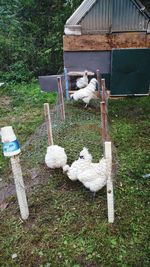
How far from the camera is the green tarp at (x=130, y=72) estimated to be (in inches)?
282

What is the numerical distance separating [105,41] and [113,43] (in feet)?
0.68

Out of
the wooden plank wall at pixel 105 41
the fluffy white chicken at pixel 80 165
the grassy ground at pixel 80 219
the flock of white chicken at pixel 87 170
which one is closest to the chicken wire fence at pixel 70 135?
the grassy ground at pixel 80 219

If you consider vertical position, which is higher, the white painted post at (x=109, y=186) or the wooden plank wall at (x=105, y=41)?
the wooden plank wall at (x=105, y=41)

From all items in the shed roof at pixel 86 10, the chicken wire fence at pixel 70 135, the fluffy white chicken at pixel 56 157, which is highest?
the shed roof at pixel 86 10

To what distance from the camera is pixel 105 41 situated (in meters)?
7.06

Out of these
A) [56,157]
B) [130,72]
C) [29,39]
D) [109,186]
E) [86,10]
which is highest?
[86,10]

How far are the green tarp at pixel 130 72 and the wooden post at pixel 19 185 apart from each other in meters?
5.03

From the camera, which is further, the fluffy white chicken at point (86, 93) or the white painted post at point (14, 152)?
the fluffy white chicken at point (86, 93)

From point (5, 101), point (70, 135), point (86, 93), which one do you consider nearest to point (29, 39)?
point (5, 101)

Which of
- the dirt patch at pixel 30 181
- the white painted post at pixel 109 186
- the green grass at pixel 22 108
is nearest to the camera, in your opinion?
the white painted post at pixel 109 186

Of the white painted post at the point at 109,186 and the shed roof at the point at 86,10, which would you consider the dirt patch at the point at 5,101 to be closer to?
the shed roof at the point at 86,10

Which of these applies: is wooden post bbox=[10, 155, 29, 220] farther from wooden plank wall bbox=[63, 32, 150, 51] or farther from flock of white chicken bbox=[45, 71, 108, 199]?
wooden plank wall bbox=[63, 32, 150, 51]

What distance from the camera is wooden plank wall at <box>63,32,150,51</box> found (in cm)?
702

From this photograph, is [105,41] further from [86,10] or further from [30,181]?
[30,181]
